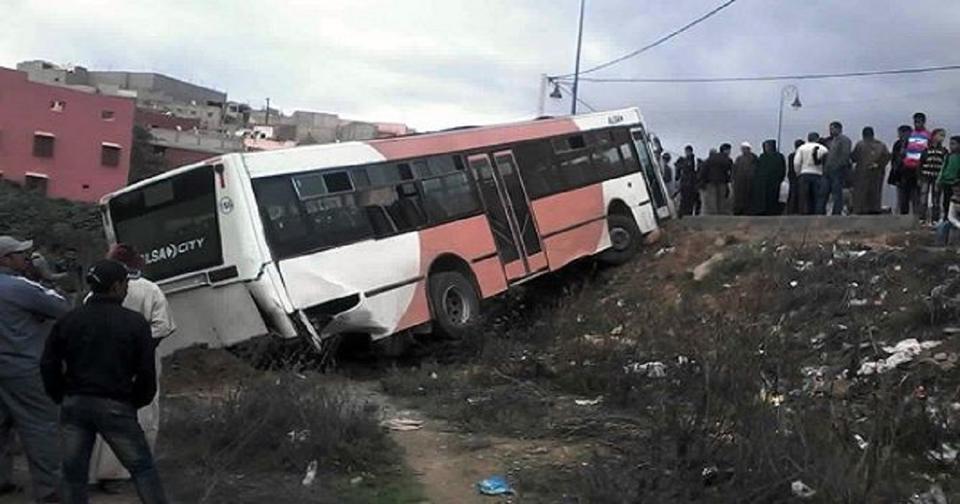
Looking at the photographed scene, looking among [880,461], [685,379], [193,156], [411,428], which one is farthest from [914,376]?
[193,156]

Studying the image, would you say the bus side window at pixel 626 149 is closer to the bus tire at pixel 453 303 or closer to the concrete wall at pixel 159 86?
the bus tire at pixel 453 303

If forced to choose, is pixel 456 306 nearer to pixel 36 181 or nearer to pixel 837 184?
pixel 837 184

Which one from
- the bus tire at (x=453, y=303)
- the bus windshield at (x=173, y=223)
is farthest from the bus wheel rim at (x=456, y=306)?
the bus windshield at (x=173, y=223)

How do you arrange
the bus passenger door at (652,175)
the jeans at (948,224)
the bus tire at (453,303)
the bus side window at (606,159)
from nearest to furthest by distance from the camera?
the jeans at (948,224), the bus tire at (453,303), the bus side window at (606,159), the bus passenger door at (652,175)

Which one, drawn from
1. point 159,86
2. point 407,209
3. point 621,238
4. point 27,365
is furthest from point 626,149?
point 159,86

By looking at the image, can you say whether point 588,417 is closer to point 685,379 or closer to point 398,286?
point 685,379

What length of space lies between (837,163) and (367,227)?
7.56 metres

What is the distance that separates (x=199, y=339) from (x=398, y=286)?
235cm

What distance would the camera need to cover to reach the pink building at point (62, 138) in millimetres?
43906

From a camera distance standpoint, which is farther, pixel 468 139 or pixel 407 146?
pixel 468 139

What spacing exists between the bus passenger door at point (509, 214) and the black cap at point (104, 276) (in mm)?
9040

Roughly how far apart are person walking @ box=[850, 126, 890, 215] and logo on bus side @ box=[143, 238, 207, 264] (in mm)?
9718

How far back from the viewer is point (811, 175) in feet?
54.2

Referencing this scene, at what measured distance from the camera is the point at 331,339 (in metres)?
12.0
